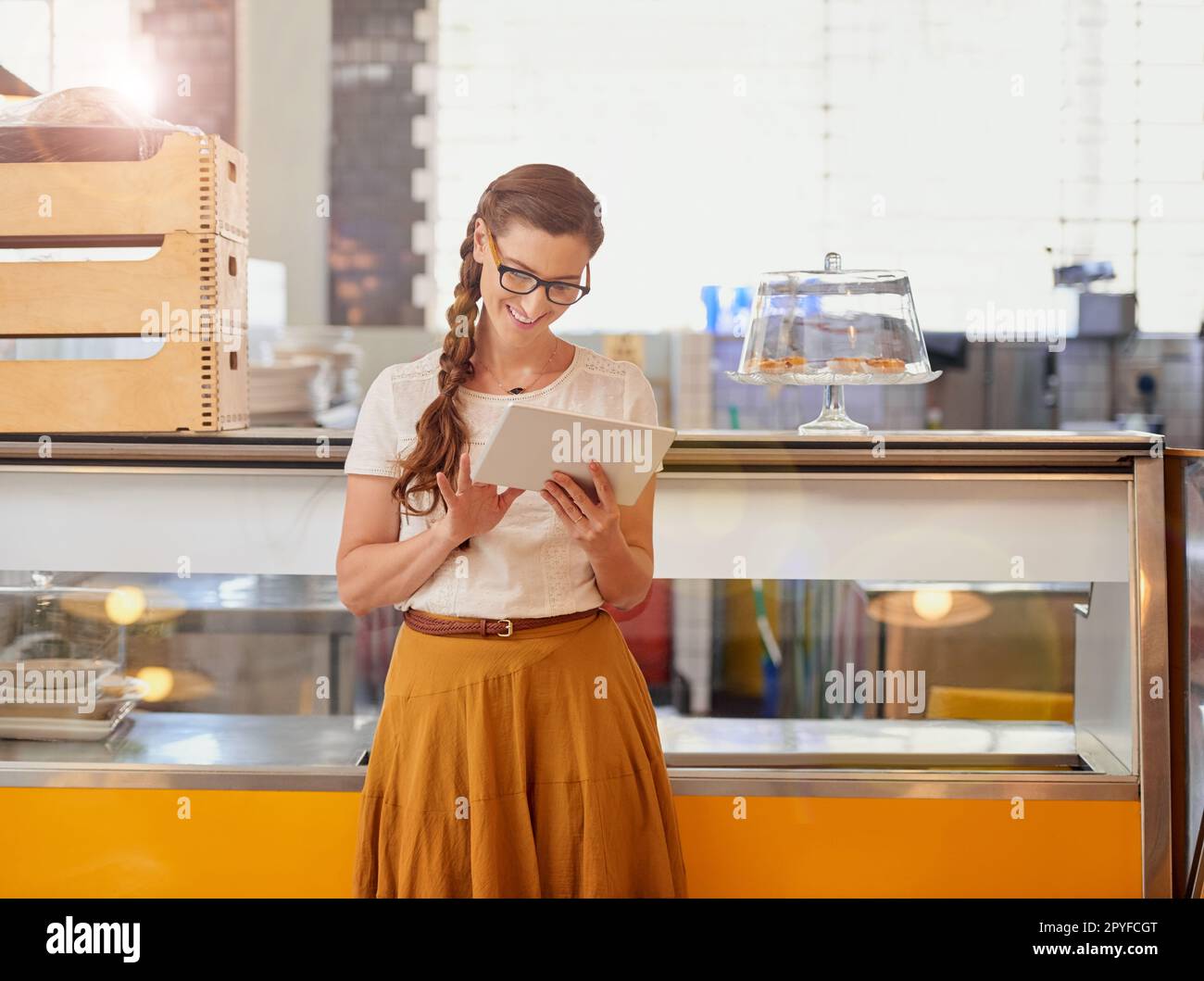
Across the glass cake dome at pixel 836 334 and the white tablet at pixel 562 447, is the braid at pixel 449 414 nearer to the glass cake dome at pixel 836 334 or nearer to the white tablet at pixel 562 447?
the white tablet at pixel 562 447

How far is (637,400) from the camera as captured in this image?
1.50 metres

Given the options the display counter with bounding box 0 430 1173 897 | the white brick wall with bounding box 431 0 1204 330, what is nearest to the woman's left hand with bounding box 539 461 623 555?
the display counter with bounding box 0 430 1173 897

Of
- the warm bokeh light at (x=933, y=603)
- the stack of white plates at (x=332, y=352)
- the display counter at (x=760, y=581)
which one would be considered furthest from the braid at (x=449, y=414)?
the stack of white plates at (x=332, y=352)

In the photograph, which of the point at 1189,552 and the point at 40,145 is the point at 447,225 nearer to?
the point at 40,145

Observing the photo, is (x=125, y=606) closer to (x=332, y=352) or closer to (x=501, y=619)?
(x=501, y=619)

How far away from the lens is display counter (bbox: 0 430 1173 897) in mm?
1735

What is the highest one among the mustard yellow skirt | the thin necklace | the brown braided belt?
the thin necklace

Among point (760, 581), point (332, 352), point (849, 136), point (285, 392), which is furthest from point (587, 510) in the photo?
point (849, 136)

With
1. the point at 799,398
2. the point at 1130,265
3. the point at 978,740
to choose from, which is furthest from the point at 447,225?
the point at 978,740

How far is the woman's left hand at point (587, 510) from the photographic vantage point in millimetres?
1338

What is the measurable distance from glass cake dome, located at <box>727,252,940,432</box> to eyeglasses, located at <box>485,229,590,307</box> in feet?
1.70

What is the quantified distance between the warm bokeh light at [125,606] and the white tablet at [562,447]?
0.89m

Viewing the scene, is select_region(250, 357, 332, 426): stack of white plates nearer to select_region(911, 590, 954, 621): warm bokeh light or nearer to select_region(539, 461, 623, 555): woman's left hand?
select_region(539, 461, 623, 555): woman's left hand

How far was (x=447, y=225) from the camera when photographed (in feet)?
16.1
